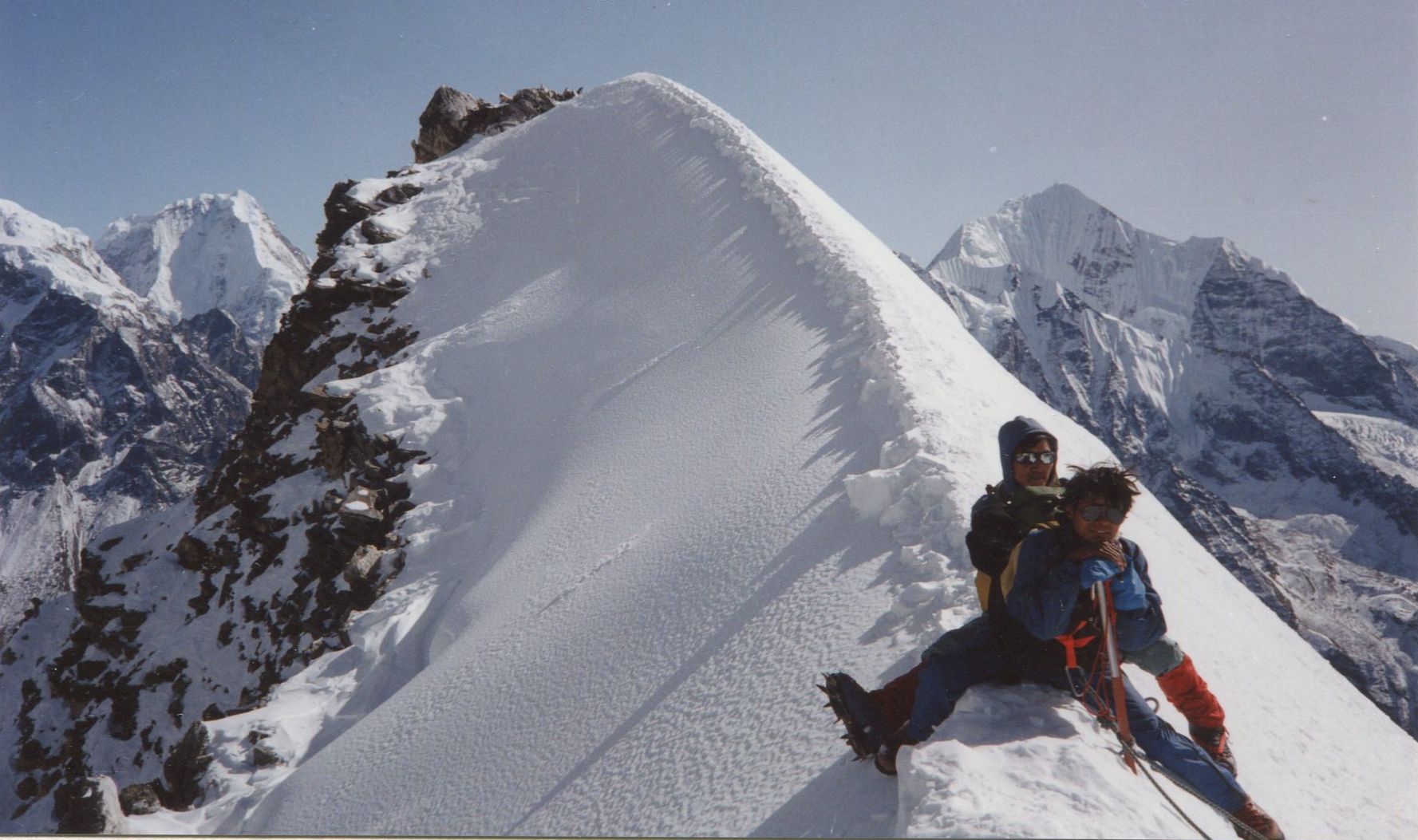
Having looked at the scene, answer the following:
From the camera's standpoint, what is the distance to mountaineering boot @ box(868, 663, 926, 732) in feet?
10.8

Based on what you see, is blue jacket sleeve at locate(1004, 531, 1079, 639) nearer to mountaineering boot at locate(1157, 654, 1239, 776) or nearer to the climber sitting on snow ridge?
the climber sitting on snow ridge

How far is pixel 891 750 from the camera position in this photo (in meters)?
3.10

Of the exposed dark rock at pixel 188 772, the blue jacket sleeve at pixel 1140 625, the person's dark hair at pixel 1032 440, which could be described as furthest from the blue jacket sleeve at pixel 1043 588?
the exposed dark rock at pixel 188 772

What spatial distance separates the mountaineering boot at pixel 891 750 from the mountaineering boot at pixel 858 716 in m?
0.03

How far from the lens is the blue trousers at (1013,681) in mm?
3051

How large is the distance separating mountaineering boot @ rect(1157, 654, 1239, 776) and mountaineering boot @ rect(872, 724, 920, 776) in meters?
1.30

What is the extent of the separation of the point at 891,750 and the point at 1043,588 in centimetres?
100

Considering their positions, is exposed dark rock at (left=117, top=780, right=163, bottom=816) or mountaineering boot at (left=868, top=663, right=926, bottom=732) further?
exposed dark rock at (left=117, top=780, right=163, bottom=816)

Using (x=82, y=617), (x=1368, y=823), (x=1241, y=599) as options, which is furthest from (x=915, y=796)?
Answer: (x=82, y=617)

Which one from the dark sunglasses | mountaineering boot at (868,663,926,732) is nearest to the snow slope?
mountaineering boot at (868,663,926,732)

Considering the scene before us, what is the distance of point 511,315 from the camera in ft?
47.6

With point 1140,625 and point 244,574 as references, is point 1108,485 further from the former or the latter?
point 244,574

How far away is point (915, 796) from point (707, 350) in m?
8.61

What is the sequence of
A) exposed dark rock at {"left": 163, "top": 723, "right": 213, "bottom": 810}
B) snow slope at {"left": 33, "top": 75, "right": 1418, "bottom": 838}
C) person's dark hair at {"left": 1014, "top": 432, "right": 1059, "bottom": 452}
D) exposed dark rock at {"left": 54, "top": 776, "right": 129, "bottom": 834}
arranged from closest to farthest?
person's dark hair at {"left": 1014, "top": 432, "right": 1059, "bottom": 452} → snow slope at {"left": 33, "top": 75, "right": 1418, "bottom": 838} → exposed dark rock at {"left": 54, "top": 776, "right": 129, "bottom": 834} → exposed dark rock at {"left": 163, "top": 723, "right": 213, "bottom": 810}
